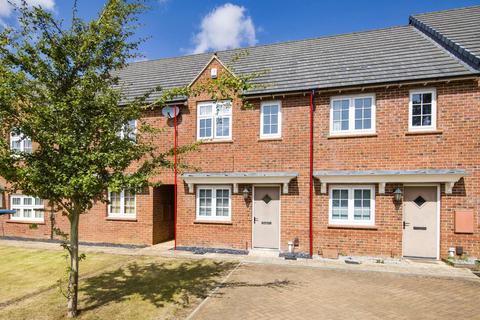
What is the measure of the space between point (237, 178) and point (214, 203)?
160 centimetres

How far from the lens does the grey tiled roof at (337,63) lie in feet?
34.8

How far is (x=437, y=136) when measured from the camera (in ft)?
32.6

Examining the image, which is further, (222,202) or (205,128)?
Result: (205,128)

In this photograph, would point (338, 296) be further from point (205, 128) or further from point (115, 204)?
point (115, 204)

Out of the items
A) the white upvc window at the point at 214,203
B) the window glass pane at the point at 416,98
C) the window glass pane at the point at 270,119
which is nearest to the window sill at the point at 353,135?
the window glass pane at the point at 416,98

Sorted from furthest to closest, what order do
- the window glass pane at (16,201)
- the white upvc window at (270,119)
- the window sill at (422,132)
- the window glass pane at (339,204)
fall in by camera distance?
1. the window glass pane at (16,201)
2. the white upvc window at (270,119)
3. the window glass pane at (339,204)
4. the window sill at (422,132)

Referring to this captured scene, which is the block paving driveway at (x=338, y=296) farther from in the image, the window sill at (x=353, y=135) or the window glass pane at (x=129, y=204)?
the window glass pane at (x=129, y=204)

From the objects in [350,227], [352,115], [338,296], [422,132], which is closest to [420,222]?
[350,227]

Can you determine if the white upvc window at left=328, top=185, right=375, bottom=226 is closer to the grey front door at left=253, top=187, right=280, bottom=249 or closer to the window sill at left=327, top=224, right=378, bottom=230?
the window sill at left=327, top=224, right=378, bottom=230

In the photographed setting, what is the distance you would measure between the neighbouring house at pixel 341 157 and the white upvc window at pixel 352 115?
4cm

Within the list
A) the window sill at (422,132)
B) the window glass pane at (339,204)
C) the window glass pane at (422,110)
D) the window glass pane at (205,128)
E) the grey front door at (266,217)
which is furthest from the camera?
the window glass pane at (205,128)

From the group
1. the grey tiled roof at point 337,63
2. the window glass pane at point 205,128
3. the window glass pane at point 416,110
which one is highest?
the grey tiled roof at point 337,63

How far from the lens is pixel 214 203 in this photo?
1209cm

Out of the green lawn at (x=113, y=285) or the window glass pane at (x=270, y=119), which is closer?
the green lawn at (x=113, y=285)
